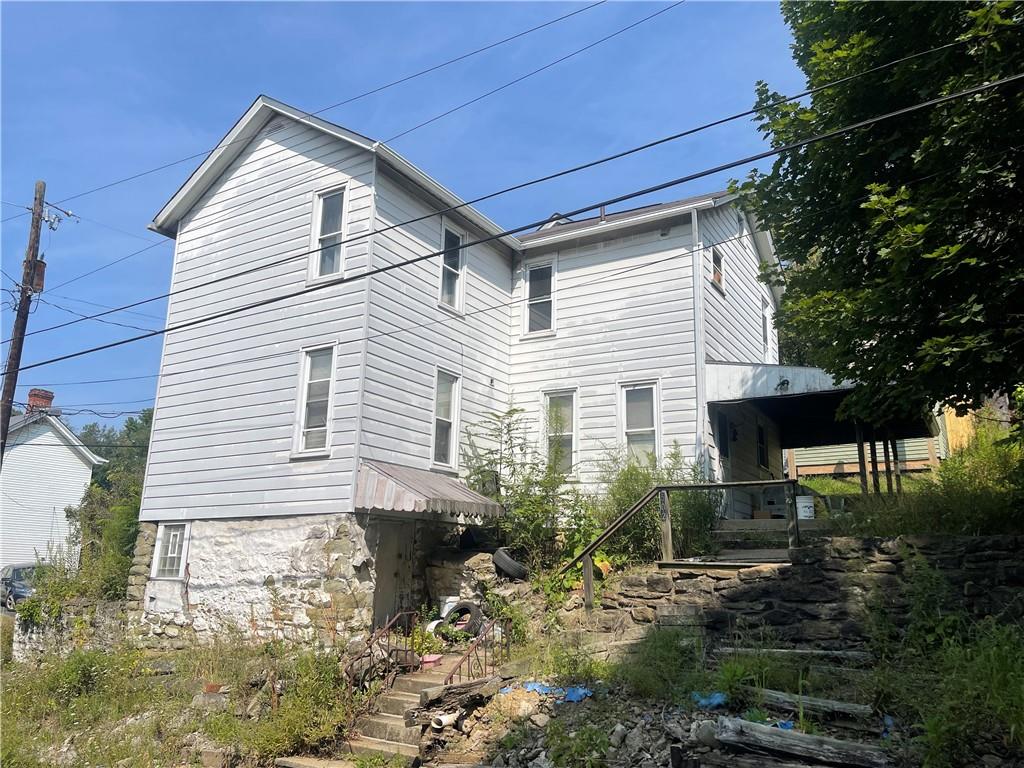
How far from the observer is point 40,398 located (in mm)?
31609

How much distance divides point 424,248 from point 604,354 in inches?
160

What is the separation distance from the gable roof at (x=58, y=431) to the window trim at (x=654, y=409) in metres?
25.8

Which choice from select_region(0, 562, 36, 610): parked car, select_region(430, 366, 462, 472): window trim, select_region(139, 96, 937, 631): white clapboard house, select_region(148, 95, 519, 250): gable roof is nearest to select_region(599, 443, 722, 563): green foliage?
select_region(139, 96, 937, 631): white clapboard house

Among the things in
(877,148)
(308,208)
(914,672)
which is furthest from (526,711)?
(308,208)

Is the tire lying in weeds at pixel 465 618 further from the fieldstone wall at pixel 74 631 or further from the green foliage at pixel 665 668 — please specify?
Result: the fieldstone wall at pixel 74 631

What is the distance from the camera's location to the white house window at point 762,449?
54.0 feet

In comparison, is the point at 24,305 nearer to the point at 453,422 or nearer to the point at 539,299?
the point at 453,422

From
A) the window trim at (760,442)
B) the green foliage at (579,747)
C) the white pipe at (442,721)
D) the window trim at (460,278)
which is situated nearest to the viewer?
the green foliage at (579,747)

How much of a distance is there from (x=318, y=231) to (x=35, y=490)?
25.3m

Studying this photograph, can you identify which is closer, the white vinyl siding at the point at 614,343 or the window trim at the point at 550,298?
the white vinyl siding at the point at 614,343

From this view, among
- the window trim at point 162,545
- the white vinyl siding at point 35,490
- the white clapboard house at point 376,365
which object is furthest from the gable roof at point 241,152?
the white vinyl siding at point 35,490

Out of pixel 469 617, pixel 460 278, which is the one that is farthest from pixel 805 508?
pixel 460 278

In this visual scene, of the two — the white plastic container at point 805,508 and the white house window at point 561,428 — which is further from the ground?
the white house window at point 561,428

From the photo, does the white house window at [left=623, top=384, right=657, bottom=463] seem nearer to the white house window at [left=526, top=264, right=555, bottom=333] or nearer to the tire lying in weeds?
the white house window at [left=526, top=264, right=555, bottom=333]
